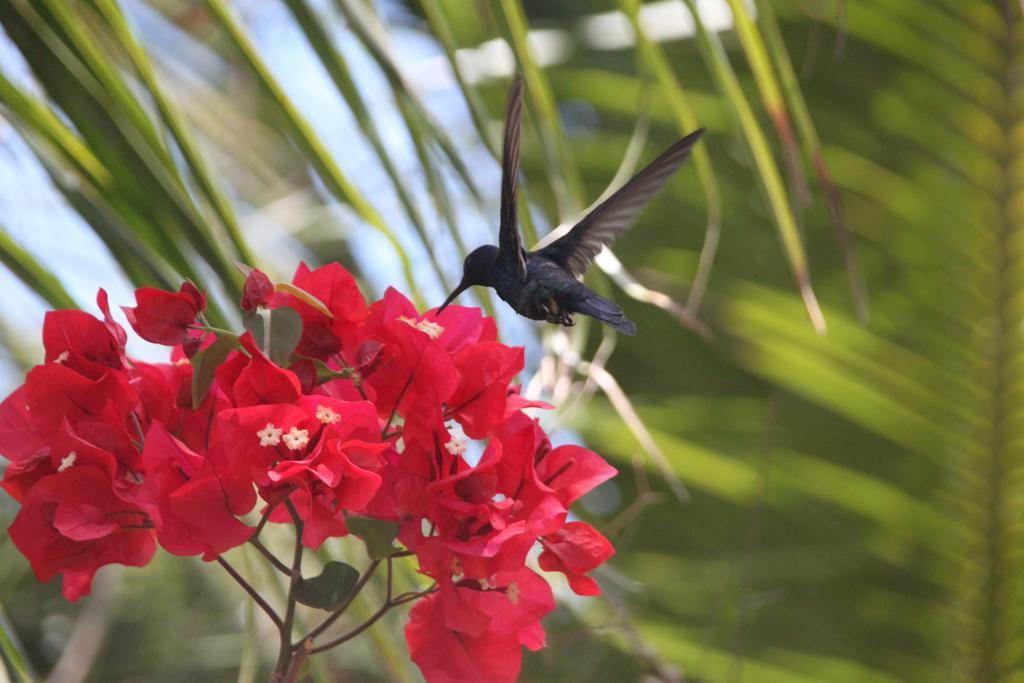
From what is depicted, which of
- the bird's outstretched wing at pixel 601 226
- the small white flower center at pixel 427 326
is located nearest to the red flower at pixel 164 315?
the small white flower center at pixel 427 326

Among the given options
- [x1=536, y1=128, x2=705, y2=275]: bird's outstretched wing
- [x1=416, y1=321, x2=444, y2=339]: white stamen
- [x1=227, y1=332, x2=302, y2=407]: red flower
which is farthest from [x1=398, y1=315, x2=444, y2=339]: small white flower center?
[x1=536, y1=128, x2=705, y2=275]: bird's outstretched wing

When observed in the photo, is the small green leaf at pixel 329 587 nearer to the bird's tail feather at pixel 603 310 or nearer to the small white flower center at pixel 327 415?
the small white flower center at pixel 327 415

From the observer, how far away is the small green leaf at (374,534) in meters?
0.59

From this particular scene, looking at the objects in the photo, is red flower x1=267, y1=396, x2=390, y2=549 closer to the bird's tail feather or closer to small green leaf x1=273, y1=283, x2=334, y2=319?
small green leaf x1=273, y1=283, x2=334, y2=319

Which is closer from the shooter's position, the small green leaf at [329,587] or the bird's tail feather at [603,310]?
the small green leaf at [329,587]

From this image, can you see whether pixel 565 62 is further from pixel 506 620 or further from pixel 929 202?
pixel 506 620

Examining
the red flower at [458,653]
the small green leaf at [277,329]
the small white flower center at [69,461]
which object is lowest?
the red flower at [458,653]

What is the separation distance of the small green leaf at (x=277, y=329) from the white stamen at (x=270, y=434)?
4 centimetres

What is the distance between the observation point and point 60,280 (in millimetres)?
700

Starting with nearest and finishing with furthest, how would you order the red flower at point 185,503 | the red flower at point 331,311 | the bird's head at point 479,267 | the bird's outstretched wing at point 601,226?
the red flower at point 185,503 < the red flower at point 331,311 < the bird's head at point 479,267 < the bird's outstretched wing at point 601,226

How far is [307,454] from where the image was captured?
604 mm

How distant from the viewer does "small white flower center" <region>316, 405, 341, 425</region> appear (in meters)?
0.60

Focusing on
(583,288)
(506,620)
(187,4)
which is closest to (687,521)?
(583,288)

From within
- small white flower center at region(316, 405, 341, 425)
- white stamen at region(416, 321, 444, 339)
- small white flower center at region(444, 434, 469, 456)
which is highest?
small white flower center at region(316, 405, 341, 425)
